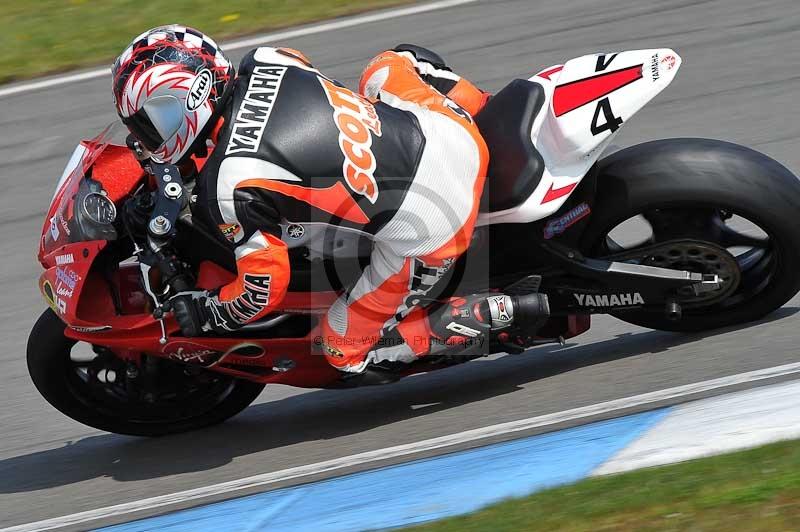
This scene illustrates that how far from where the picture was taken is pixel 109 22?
10.2 metres

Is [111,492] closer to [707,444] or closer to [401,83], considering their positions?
[401,83]

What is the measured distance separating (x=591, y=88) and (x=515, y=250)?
28.4 inches

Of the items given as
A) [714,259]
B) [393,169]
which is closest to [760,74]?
[714,259]

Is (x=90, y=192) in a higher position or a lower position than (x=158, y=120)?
lower

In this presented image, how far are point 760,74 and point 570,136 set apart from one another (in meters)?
3.52

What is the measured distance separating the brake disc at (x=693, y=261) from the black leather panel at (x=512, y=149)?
602 millimetres

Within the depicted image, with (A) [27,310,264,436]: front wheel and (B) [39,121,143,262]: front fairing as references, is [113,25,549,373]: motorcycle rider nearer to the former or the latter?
(B) [39,121,143,262]: front fairing

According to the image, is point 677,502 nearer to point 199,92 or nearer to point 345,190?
point 345,190

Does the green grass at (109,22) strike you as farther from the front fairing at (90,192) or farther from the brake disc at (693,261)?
the brake disc at (693,261)

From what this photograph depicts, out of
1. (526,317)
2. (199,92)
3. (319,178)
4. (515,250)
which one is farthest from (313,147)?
(526,317)

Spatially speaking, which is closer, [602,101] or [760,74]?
[602,101]

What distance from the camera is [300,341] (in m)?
4.71

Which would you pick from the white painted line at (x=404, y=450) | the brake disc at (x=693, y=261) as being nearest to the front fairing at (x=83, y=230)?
the white painted line at (x=404, y=450)

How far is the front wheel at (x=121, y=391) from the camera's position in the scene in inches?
189
